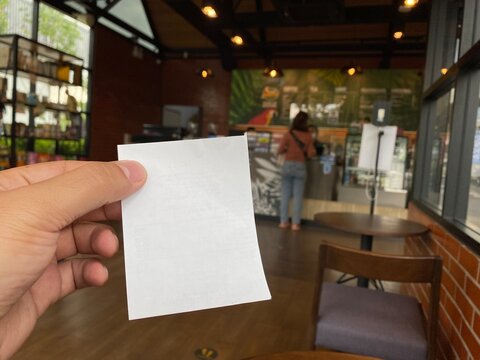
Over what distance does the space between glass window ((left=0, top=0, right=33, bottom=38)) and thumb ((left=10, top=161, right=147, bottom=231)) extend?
219 inches

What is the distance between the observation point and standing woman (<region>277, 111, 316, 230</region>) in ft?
16.4

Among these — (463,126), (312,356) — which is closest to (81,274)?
(312,356)

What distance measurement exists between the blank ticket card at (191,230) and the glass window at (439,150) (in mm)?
2062

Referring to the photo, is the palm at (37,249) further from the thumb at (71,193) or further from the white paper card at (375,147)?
the white paper card at (375,147)

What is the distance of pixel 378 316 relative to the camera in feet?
5.10

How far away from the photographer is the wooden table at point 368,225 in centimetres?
217

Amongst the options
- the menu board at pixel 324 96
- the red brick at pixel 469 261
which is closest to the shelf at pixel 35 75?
the menu board at pixel 324 96

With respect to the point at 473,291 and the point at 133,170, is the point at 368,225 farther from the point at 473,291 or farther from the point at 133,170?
the point at 133,170

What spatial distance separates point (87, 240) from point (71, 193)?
0.78 feet

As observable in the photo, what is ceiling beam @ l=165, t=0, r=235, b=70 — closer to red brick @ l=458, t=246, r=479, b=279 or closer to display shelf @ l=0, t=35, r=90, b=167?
display shelf @ l=0, t=35, r=90, b=167

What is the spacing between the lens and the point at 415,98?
739 centimetres

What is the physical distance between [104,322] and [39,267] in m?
1.89

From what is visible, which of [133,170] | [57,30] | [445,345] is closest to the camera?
[133,170]

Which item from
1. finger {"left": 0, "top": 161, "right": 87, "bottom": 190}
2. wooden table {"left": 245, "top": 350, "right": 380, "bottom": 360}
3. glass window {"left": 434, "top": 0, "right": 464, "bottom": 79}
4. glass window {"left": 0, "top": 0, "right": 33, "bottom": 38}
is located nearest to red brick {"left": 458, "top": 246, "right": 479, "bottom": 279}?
wooden table {"left": 245, "top": 350, "right": 380, "bottom": 360}
